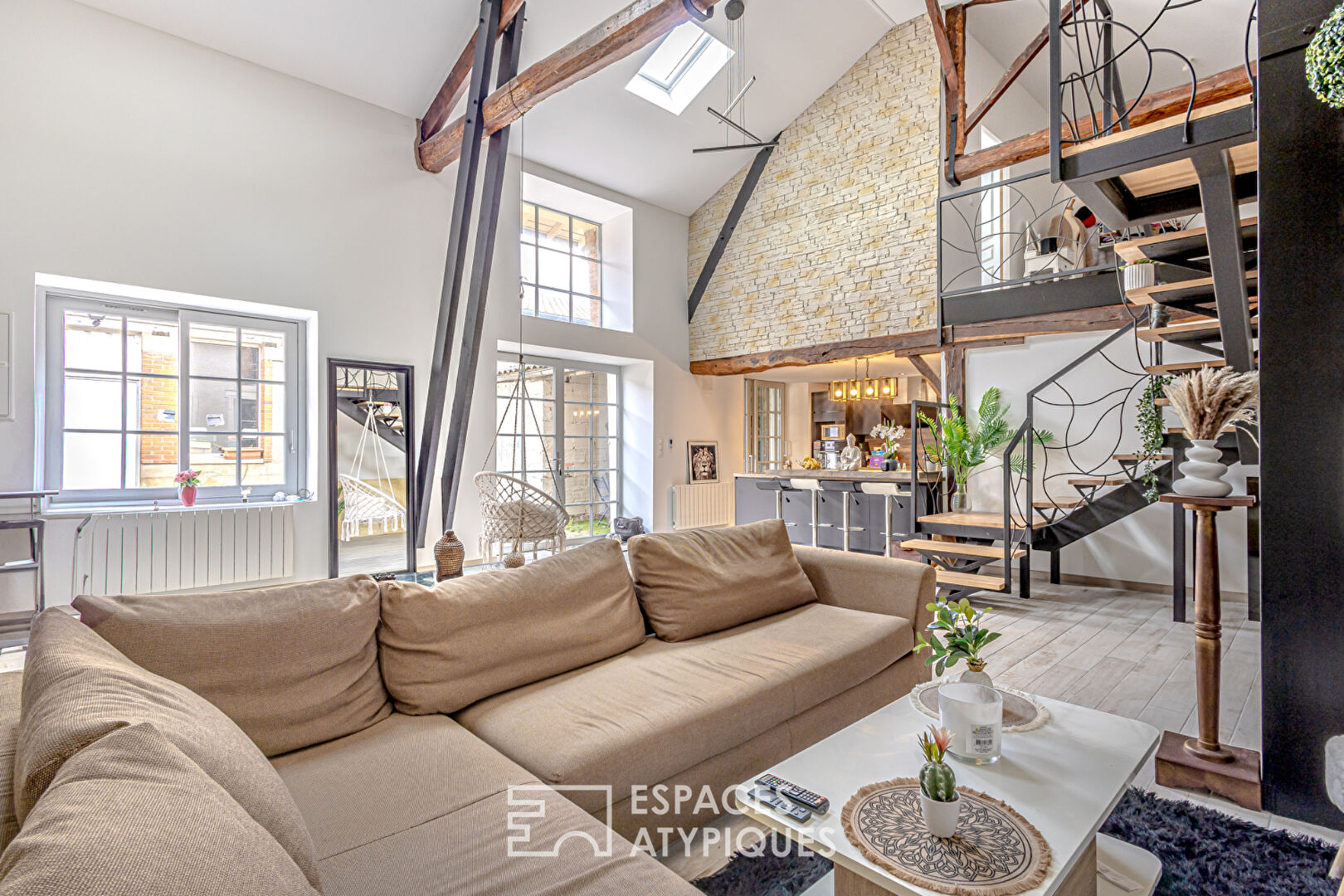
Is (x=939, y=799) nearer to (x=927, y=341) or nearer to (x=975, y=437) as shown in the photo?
(x=975, y=437)

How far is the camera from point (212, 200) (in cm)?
457

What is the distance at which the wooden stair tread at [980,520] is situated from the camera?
4.79 m

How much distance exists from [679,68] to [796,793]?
22.2 feet

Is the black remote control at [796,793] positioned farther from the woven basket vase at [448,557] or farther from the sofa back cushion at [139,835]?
the woven basket vase at [448,557]

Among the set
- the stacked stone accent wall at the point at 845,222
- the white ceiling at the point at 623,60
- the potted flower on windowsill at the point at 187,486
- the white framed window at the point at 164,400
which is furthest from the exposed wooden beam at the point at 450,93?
the stacked stone accent wall at the point at 845,222

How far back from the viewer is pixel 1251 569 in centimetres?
407

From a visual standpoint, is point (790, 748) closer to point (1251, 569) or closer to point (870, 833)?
point (870, 833)

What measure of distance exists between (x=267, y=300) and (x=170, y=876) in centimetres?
519

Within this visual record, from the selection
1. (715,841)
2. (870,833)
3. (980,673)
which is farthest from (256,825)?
(980,673)

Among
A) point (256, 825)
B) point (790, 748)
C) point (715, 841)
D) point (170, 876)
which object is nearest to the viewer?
point (170, 876)

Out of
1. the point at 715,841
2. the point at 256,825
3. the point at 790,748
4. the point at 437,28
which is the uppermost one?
the point at 437,28

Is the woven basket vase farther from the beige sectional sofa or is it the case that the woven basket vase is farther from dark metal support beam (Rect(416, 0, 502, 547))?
dark metal support beam (Rect(416, 0, 502, 547))

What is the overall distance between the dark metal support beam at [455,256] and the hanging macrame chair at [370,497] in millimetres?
305

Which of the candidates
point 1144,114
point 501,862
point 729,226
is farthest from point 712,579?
point 729,226
